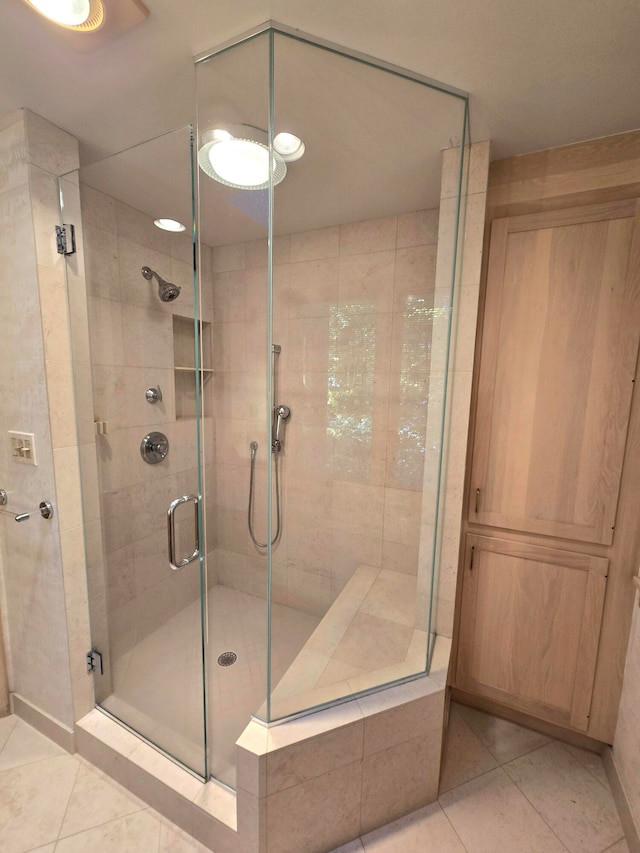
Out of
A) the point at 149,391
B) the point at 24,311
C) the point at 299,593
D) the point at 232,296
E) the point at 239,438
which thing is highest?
the point at 232,296

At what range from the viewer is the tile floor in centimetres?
114

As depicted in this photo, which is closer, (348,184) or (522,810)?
(522,810)

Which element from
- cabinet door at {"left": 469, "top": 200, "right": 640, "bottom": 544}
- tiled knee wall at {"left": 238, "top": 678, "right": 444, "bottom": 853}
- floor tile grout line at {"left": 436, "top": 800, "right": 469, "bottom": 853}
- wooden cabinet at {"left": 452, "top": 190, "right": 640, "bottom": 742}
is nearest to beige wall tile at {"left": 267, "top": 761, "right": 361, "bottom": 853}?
A: tiled knee wall at {"left": 238, "top": 678, "right": 444, "bottom": 853}

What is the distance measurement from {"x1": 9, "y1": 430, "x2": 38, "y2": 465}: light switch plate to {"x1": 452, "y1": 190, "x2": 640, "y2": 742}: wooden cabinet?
5.94ft

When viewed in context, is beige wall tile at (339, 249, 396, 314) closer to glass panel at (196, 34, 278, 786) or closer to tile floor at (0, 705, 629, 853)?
glass panel at (196, 34, 278, 786)

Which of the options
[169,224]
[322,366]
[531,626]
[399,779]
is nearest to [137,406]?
[169,224]

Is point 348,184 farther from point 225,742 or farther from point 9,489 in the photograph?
point 225,742

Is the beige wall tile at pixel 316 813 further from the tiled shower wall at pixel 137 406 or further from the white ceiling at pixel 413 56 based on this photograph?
the white ceiling at pixel 413 56

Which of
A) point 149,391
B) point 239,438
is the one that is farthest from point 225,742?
point 149,391

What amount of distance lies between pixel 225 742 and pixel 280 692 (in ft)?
1.38

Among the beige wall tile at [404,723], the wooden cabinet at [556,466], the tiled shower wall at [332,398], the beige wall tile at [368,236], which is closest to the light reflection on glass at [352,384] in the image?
the tiled shower wall at [332,398]

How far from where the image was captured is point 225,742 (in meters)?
1.28

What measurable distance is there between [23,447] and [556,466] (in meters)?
2.15

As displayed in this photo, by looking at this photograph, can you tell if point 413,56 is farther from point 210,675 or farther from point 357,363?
point 210,675
